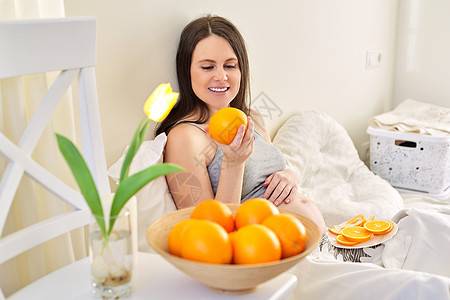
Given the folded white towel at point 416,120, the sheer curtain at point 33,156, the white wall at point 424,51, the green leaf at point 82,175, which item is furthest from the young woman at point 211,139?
the white wall at point 424,51

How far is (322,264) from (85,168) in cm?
76

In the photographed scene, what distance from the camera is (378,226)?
1.60m

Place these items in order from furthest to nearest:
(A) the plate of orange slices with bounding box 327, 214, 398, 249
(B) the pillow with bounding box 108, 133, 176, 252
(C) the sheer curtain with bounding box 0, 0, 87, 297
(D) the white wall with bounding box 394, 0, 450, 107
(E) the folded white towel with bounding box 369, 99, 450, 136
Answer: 1. (D) the white wall with bounding box 394, 0, 450, 107
2. (E) the folded white towel with bounding box 369, 99, 450, 136
3. (A) the plate of orange slices with bounding box 327, 214, 398, 249
4. (B) the pillow with bounding box 108, 133, 176, 252
5. (C) the sheer curtain with bounding box 0, 0, 87, 297

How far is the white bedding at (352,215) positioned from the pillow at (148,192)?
39cm

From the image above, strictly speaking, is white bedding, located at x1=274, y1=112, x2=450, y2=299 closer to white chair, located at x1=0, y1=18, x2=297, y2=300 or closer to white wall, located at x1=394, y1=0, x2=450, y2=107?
white chair, located at x1=0, y1=18, x2=297, y2=300

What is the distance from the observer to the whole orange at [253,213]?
841 mm

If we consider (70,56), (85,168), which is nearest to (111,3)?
(70,56)

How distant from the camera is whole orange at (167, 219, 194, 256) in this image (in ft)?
2.65

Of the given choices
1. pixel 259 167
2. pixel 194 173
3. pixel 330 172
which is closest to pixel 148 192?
pixel 194 173

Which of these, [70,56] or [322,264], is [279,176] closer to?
[322,264]

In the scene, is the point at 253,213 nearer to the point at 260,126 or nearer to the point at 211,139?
the point at 211,139

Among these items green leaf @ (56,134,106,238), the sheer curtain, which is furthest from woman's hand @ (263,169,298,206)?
green leaf @ (56,134,106,238)

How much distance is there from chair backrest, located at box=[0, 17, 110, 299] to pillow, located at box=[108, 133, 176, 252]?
266mm

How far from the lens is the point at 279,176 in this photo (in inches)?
63.5
